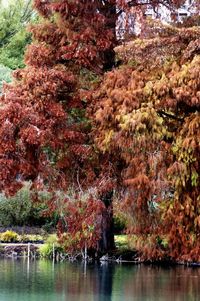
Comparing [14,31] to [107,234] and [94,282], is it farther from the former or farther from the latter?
[94,282]

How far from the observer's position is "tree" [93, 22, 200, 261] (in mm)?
15039

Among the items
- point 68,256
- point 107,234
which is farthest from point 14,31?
point 107,234

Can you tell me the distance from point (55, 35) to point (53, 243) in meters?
5.84

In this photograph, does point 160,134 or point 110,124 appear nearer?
point 160,134

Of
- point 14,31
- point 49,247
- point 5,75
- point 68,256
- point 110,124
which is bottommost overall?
point 68,256

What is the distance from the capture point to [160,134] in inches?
595

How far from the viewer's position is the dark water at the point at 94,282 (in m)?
13.9

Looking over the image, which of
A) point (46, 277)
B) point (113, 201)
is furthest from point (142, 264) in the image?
point (46, 277)

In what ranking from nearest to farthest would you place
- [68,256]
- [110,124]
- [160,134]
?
[160,134] → [110,124] → [68,256]

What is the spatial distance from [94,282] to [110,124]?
11.7ft

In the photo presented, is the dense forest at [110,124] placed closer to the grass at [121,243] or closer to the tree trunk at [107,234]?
the tree trunk at [107,234]

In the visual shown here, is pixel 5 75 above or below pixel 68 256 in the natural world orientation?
above

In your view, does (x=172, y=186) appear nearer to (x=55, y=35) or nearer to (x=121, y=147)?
(x=121, y=147)

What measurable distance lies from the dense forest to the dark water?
637 millimetres
